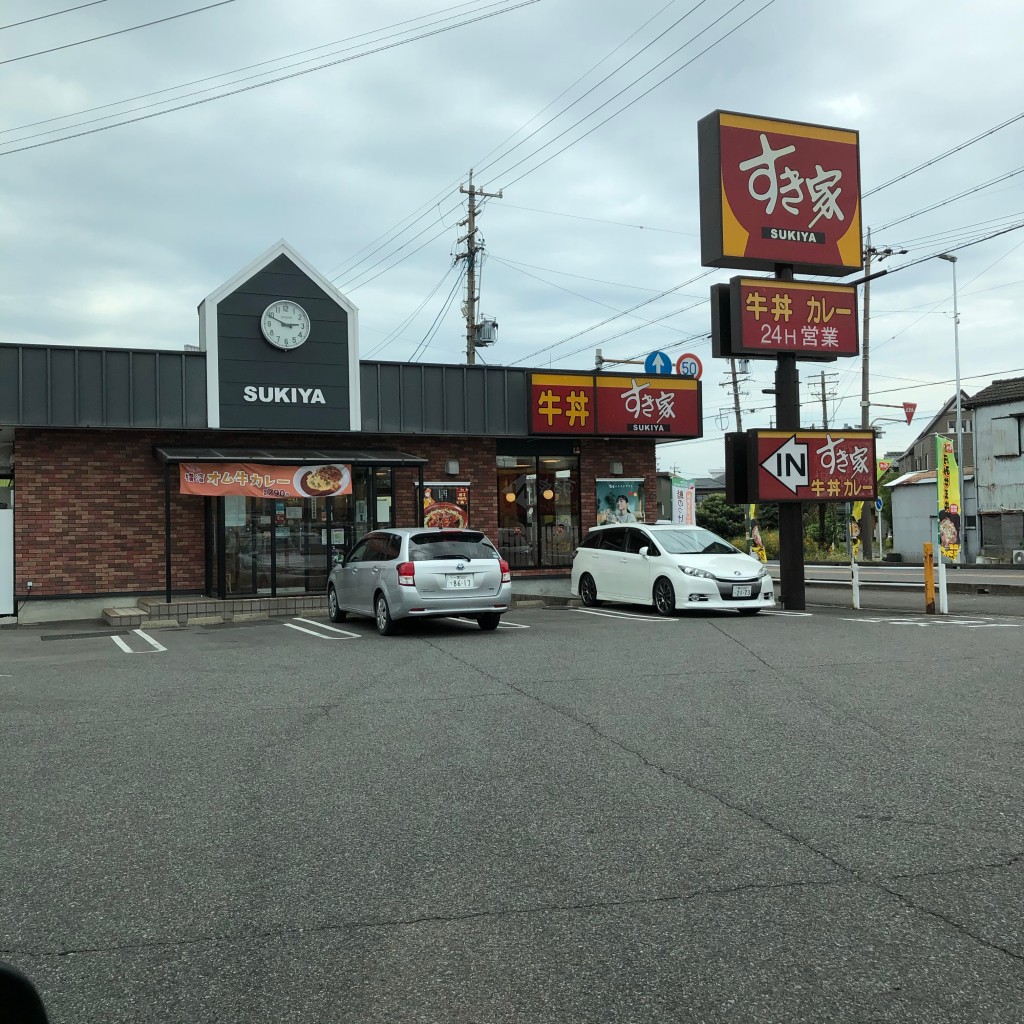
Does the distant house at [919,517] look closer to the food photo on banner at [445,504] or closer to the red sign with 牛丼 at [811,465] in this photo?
the red sign with 牛丼 at [811,465]

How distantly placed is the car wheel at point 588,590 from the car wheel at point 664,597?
226 cm

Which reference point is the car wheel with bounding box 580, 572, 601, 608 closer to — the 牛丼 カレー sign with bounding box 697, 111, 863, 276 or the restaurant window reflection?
the restaurant window reflection

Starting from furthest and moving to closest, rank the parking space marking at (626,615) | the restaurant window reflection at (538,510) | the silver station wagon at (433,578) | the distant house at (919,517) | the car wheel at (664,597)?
1. the distant house at (919,517)
2. the restaurant window reflection at (538,510)
3. the car wheel at (664,597)
4. the parking space marking at (626,615)
5. the silver station wagon at (433,578)

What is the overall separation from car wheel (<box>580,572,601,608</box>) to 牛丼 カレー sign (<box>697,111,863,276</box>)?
6116mm

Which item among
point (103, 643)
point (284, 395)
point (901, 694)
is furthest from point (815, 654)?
point (284, 395)

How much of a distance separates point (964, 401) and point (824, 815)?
48132 millimetres

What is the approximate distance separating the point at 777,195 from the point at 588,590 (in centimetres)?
781

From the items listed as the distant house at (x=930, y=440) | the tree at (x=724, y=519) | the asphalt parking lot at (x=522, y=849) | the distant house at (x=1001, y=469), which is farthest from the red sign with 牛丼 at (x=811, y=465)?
the tree at (x=724, y=519)

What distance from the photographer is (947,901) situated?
3.95m

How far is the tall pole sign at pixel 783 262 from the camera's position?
1722cm

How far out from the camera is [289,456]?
19375mm

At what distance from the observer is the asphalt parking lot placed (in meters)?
3.30


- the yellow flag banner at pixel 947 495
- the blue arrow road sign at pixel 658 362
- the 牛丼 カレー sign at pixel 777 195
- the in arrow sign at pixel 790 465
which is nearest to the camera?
the yellow flag banner at pixel 947 495

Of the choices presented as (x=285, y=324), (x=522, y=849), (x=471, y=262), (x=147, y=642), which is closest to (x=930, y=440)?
(x=471, y=262)
